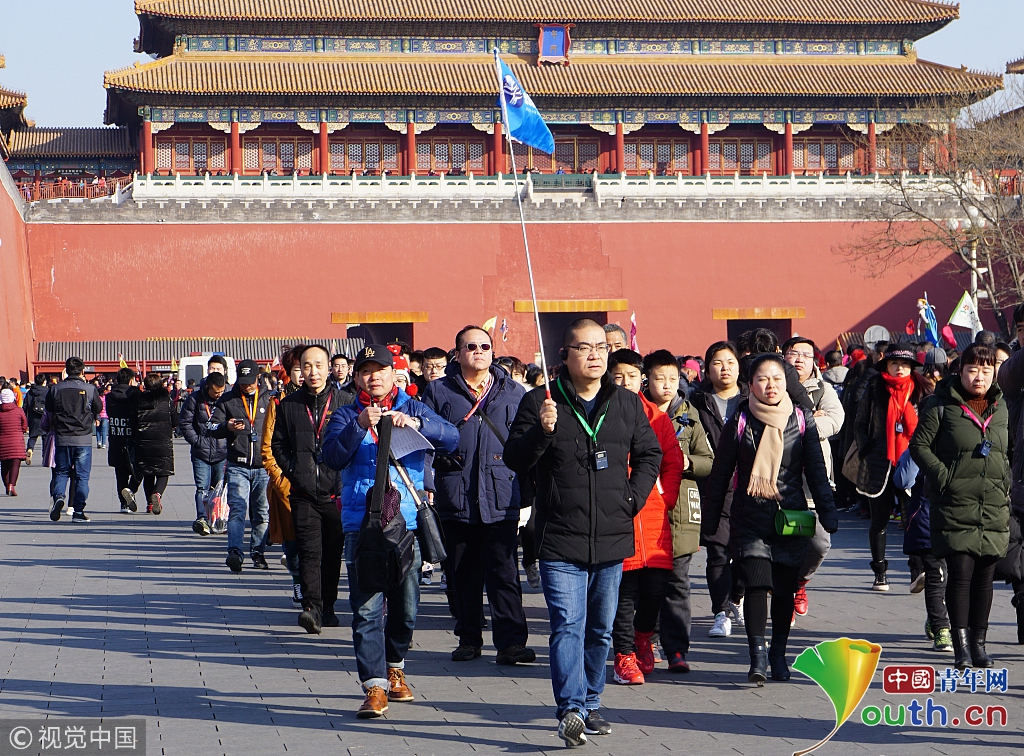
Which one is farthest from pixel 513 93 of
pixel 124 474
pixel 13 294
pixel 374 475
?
pixel 13 294

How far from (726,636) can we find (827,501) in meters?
1.22

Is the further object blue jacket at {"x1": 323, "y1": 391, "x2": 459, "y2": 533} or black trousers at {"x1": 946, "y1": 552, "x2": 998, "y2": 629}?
black trousers at {"x1": 946, "y1": 552, "x2": 998, "y2": 629}

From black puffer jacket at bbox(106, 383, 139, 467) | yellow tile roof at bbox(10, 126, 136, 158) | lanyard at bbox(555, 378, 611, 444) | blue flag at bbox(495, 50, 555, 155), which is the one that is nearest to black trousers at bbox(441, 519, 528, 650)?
lanyard at bbox(555, 378, 611, 444)

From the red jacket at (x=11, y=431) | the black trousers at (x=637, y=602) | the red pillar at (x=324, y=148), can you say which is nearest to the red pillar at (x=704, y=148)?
the red pillar at (x=324, y=148)

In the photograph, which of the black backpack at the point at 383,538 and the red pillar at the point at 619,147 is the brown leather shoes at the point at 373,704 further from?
the red pillar at the point at 619,147

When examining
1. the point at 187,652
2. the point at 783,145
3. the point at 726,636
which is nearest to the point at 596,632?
the point at 726,636

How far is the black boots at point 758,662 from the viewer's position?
5.30 metres

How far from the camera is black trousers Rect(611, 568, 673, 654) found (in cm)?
549

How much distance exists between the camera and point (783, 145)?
1241 inches

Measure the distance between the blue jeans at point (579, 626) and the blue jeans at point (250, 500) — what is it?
15.0ft

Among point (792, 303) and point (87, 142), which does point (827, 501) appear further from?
point (87, 142)

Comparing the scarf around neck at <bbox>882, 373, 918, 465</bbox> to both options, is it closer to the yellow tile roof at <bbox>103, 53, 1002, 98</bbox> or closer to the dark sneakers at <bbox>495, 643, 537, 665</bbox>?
the dark sneakers at <bbox>495, 643, 537, 665</bbox>

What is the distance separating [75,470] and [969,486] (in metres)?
8.60

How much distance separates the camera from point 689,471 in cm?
599
